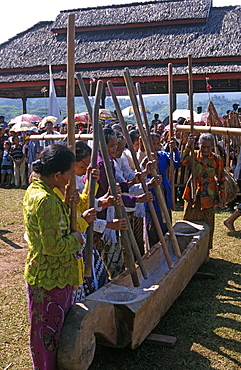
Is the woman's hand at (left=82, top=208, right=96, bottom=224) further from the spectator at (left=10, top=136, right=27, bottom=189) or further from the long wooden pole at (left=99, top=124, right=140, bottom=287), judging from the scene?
the spectator at (left=10, top=136, right=27, bottom=189)

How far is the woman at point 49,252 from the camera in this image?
106 inches

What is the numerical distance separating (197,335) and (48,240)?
189 cm

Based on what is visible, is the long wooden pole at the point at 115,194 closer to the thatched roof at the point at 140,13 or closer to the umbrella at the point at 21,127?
the umbrella at the point at 21,127

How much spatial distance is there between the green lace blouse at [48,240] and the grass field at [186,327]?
0.93m

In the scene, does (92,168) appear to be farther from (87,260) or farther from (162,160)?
(162,160)

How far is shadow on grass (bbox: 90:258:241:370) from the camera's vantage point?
346 cm

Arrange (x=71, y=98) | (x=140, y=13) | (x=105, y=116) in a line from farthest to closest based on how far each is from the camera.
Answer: (x=140, y=13), (x=105, y=116), (x=71, y=98)

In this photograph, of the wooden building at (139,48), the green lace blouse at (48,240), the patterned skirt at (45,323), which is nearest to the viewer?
the green lace blouse at (48,240)

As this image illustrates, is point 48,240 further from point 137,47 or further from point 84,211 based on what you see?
point 137,47

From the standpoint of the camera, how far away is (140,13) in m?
18.8

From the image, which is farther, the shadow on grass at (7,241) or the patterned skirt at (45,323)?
the shadow on grass at (7,241)

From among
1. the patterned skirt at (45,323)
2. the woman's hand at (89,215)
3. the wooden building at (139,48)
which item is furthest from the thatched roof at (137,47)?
the patterned skirt at (45,323)

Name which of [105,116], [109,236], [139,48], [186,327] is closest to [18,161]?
[105,116]

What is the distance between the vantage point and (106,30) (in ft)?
61.2
